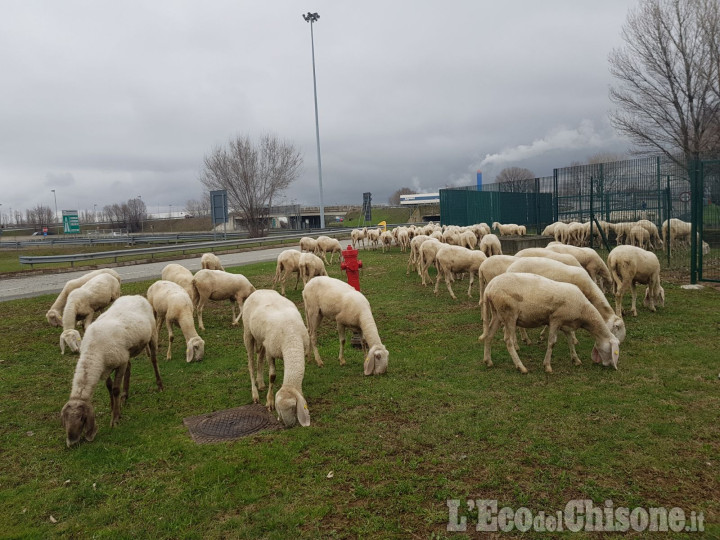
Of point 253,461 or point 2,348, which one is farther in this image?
point 2,348

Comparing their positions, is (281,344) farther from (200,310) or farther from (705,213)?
(705,213)

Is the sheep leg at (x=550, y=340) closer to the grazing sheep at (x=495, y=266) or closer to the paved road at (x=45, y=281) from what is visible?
the grazing sheep at (x=495, y=266)

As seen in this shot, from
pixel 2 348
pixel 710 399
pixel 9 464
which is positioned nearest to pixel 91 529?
pixel 9 464

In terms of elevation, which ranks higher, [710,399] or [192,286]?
[192,286]

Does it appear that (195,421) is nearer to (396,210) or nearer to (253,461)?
(253,461)

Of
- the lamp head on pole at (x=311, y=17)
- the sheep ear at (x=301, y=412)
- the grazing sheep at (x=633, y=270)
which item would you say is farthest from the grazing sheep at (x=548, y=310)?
the lamp head on pole at (x=311, y=17)

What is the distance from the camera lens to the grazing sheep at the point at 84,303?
30.2ft

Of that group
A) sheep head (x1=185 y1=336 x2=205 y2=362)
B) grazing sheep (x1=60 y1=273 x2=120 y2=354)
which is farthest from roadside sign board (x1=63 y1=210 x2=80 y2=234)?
sheep head (x1=185 y1=336 x2=205 y2=362)

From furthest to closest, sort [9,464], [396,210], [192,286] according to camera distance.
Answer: [396,210] → [192,286] → [9,464]

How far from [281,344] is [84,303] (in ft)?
20.6

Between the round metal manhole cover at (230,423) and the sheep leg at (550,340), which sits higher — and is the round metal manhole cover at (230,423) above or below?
below

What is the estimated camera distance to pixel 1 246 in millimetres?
46219

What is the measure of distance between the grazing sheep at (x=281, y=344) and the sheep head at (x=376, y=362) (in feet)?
4.02

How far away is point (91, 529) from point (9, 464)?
6.67 ft
